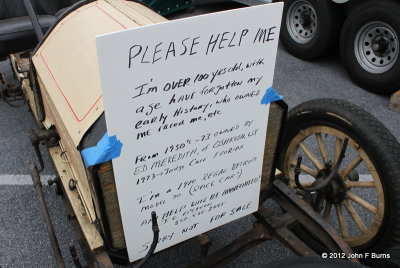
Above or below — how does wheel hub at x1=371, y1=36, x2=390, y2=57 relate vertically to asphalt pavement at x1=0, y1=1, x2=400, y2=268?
above

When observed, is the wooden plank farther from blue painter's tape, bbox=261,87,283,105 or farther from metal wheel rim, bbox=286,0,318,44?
metal wheel rim, bbox=286,0,318,44

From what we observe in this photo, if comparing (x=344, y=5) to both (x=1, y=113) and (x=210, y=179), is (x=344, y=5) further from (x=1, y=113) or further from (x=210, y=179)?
(x=1, y=113)

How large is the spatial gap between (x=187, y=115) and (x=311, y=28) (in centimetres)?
348

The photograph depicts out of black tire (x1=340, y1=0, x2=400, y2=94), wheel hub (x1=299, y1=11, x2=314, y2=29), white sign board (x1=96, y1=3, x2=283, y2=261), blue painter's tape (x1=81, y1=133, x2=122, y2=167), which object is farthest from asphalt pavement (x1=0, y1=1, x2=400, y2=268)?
blue painter's tape (x1=81, y1=133, x2=122, y2=167)

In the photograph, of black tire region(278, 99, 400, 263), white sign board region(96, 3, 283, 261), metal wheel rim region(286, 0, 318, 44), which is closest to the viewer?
white sign board region(96, 3, 283, 261)

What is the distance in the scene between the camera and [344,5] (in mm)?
3961

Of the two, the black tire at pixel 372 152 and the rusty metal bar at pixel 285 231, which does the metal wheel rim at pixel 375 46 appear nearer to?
the black tire at pixel 372 152

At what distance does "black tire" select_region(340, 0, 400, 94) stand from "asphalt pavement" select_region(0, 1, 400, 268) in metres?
0.16

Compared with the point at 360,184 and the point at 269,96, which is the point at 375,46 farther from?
the point at 269,96

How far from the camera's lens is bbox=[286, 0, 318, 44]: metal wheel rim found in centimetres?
432

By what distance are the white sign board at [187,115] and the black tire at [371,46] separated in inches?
101

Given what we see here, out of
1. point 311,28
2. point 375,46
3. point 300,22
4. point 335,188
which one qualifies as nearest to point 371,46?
point 375,46

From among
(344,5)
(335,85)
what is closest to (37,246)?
(335,85)

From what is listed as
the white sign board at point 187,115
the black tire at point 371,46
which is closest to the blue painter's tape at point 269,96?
the white sign board at point 187,115
